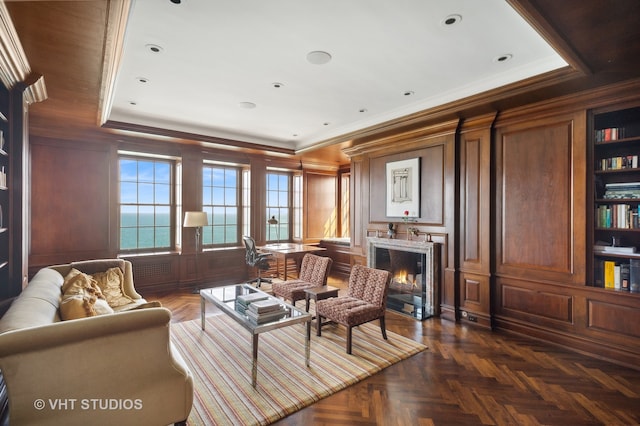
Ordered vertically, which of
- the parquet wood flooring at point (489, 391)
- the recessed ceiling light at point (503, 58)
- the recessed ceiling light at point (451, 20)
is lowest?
the parquet wood flooring at point (489, 391)

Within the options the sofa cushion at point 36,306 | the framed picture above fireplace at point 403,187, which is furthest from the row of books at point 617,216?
the sofa cushion at point 36,306

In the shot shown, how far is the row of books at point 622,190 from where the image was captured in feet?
9.45

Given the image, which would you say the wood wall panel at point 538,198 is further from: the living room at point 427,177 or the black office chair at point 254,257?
the black office chair at point 254,257

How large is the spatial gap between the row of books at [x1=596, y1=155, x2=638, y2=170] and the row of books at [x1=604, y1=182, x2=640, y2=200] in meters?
0.16

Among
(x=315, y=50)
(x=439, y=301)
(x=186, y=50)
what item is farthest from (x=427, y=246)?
(x=186, y=50)

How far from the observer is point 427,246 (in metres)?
4.25

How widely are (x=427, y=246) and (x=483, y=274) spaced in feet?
2.49

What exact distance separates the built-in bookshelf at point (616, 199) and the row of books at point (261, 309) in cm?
307

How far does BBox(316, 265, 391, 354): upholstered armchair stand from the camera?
10.0ft

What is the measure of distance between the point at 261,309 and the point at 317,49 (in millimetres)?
2306

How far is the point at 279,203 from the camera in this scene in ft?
23.3

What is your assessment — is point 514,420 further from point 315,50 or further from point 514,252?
point 315,50

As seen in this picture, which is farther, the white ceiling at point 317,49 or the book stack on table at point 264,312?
the book stack on table at point 264,312

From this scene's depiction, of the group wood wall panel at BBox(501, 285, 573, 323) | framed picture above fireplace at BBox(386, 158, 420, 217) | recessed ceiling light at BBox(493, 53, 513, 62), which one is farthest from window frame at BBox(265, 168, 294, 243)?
recessed ceiling light at BBox(493, 53, 513, 62)
